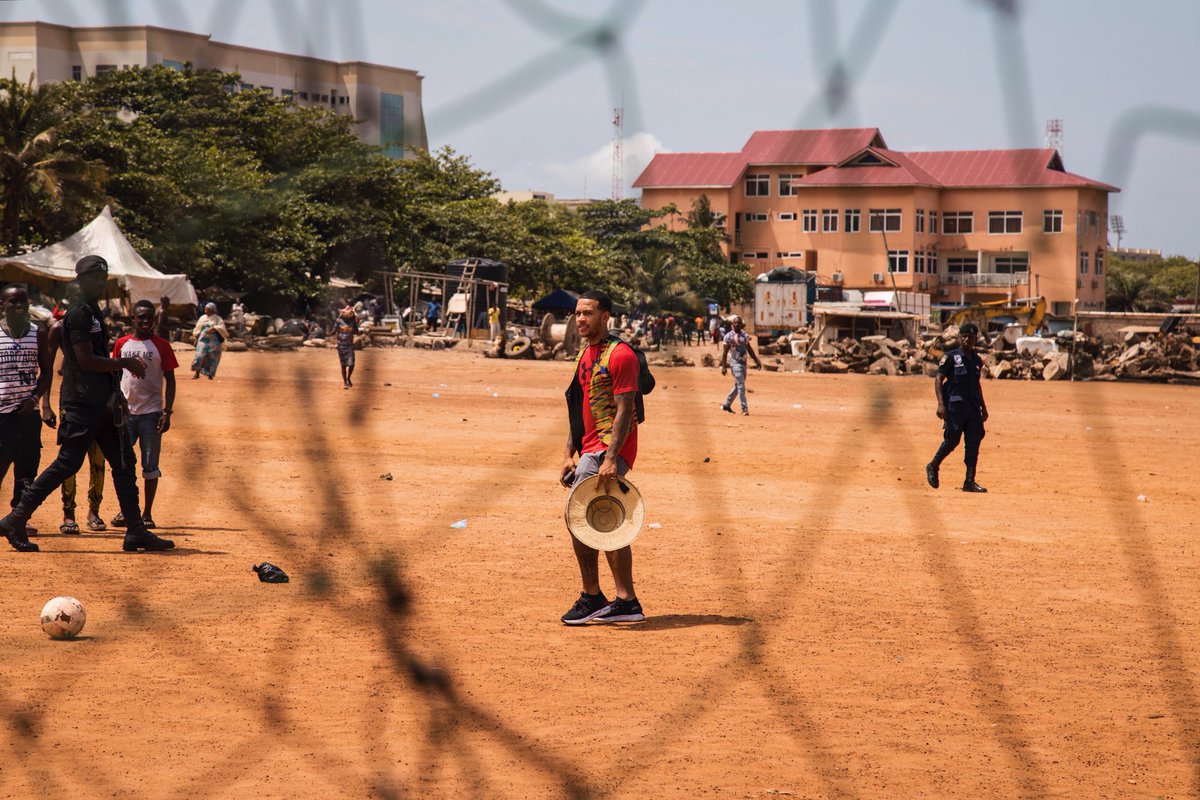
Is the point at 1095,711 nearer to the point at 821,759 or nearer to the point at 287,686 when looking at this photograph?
the point at 821,759

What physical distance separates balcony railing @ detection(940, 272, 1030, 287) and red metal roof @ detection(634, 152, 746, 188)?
1.64 feet

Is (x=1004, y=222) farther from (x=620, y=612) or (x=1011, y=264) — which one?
(x=620, y=612)

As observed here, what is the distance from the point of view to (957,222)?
9.11 ft

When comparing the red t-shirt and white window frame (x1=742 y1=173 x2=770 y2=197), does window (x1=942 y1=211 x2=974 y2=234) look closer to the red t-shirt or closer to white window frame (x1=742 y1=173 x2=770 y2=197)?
white window frame (x1=742 y1=173 x2=770 y2=197)

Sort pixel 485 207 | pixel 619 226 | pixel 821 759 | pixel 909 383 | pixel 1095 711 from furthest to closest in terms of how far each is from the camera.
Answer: pixel 909 383 → pixel 485 207 → pixel 1095 711 → pixel 821 759 → pixel 619 226

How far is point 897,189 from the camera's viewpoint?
9.07 ft

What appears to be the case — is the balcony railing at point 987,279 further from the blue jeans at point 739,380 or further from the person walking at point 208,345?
the person walking at point 208,345

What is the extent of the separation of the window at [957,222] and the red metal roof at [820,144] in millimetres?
321

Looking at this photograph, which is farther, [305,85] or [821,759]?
[821,759]

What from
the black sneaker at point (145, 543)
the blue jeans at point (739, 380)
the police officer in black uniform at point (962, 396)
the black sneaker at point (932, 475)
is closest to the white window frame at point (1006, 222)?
the black sneaker at point (145, 543)

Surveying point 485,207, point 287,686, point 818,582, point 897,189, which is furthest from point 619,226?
point 485,207

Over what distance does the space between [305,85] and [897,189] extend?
129cm

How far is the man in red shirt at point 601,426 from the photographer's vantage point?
6.10m

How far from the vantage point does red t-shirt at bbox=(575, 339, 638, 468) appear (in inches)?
241
